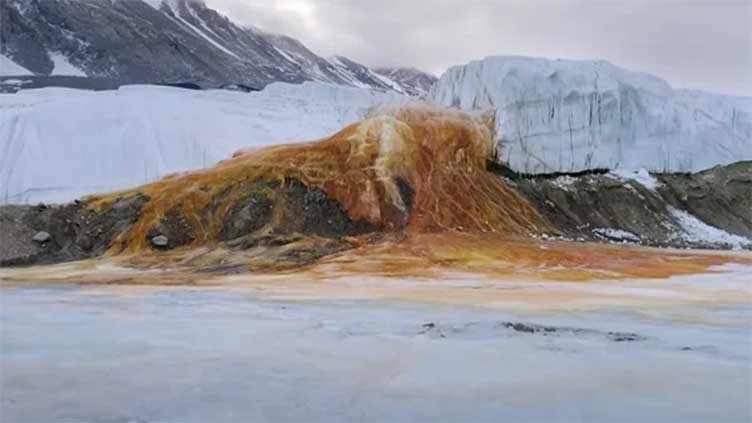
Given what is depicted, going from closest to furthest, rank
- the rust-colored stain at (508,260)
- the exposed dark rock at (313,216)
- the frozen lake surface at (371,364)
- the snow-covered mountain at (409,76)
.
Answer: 1. the frozen lake surface at (371,364)
2. the rust-colored stain at (508,260)
3. the exposed dark rock at (313,216)
4. the snow-covered mountain at (409,76)

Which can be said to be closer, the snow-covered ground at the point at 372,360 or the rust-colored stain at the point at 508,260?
the snow-covered ground at the point at 372,360

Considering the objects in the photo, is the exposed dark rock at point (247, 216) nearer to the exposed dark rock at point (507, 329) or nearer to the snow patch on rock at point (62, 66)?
the exposed dark rock at point (507, 329)

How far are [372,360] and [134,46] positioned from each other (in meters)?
105

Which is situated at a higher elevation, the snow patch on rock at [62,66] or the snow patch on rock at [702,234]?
the snow patch on rock at [62,66]

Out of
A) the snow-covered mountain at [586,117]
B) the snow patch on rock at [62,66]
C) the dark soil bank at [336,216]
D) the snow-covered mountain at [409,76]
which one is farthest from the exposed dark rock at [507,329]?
the snow-covered mountain at [409,76]

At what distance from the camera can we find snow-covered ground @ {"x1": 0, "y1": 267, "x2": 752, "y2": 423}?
459 centimetres

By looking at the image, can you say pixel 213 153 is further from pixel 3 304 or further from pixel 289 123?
pixel 3 304

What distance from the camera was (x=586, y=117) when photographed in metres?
22.7

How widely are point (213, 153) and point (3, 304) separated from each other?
11.2 metres

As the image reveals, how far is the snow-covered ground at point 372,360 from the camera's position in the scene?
181 inches

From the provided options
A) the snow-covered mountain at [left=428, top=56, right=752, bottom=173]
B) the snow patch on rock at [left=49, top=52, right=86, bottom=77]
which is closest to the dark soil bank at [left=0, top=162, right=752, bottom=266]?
the snow-covered mountain at [left=428, top=56, right=752, bottom=173]

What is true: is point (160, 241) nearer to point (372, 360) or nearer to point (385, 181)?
point (385, 181)

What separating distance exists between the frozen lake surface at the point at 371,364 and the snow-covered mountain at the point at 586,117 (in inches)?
544

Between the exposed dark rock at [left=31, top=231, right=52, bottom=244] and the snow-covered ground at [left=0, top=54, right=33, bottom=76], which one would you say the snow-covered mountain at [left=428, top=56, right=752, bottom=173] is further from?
the snow-covered ground at [left=0, top=54, right=33, bottom=76]
